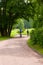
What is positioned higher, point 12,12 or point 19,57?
point 12,12

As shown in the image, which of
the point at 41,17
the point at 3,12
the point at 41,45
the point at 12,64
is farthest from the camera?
the point at 3,12

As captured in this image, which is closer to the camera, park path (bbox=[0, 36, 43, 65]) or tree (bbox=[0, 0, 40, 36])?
park path (bbox=[0, 36, 43, 65])

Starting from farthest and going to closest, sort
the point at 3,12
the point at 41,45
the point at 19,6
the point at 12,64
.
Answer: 1. the point at 3,12
2. the point at 19,6
3. the point at 41,45
4. the point at 12,64

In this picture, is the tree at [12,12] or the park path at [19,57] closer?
the park path at [19,57]

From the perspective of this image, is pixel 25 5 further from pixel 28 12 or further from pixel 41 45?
pixel 41 45

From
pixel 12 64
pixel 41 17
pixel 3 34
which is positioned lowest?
pixel 3 34

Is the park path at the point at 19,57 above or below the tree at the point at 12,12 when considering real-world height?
below

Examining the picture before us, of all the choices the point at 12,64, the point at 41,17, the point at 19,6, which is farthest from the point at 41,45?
the point at 19,6

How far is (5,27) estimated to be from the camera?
4466cm

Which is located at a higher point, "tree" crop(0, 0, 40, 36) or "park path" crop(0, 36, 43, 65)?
"tree" crop(0, 0, 40, 36)

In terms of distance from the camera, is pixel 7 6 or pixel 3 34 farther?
pixel 3 34

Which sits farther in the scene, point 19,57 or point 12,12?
point 12,12

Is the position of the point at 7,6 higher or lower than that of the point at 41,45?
higher

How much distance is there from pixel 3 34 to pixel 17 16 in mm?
4569
